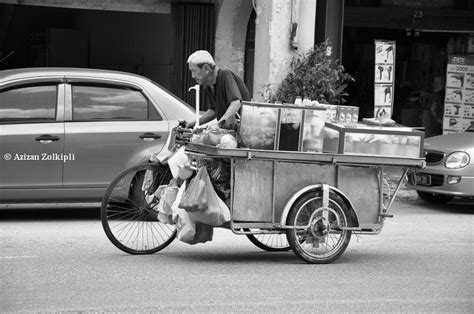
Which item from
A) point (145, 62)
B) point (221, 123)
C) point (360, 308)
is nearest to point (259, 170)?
point (221, 123)

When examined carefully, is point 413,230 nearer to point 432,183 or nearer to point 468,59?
point 432,183

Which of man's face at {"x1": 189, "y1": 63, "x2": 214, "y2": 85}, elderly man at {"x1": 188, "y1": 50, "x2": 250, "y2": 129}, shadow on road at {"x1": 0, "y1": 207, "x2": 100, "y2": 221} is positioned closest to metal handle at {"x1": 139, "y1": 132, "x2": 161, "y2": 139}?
shadow on road at {"x1": 0, "y1": 207, "x2": 100, "y2": 221}

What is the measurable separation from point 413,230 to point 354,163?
2790 millimetres

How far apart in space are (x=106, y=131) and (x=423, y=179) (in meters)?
4.60

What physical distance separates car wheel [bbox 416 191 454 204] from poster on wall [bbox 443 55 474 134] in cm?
518

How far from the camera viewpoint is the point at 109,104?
1017 centimetres

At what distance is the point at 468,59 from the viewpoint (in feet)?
58.1

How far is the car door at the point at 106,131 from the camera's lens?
9859 mm

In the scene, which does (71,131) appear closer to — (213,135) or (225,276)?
(213,135)

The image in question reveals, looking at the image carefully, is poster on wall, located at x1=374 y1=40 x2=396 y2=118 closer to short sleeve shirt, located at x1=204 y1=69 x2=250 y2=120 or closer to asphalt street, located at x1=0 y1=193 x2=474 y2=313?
asphalt street, located at x1=0 y1=193 x2=474 y2=313

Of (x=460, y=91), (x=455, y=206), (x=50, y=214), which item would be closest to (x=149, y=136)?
(x=50, y=214)

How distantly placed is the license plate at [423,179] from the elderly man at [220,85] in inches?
190

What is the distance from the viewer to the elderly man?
25.3 ft

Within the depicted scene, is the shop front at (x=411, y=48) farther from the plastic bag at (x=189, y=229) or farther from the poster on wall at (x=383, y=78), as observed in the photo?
the plastic bag at (x=189, y=229)
